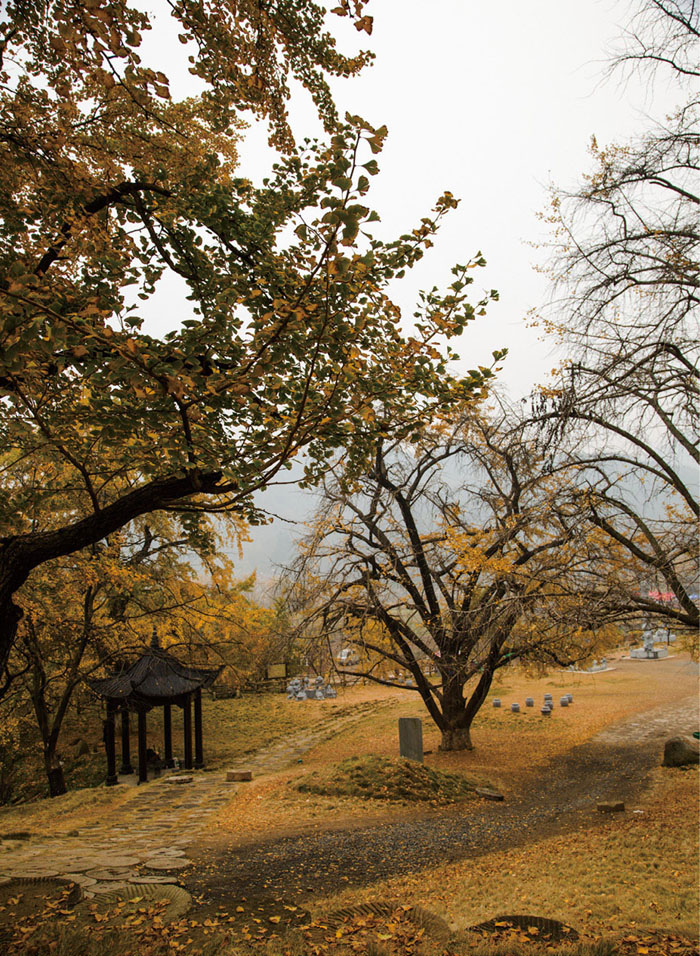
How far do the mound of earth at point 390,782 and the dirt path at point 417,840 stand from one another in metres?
0.70

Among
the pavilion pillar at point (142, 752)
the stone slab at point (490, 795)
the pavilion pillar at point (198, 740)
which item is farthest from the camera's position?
the pavilion pillar at point (198, 740)

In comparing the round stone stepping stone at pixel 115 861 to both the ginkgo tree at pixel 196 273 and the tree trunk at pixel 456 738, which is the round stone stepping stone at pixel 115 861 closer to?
the ginkgo tree at pixel 196 273

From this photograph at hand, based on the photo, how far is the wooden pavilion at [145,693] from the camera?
1402 centimetres

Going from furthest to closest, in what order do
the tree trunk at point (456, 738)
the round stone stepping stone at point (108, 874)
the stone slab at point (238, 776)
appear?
the tree trunk at point (456, 738) → the stone slab at point (238, 776) → the round stone stepping stone at point (108, 874)

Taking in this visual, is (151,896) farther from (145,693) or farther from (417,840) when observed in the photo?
(145,693)

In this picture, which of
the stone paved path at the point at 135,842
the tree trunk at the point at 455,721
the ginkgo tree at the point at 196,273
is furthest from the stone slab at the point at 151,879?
the tree trunk at the point at 455,721

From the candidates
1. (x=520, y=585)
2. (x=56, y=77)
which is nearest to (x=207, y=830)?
(x=520, y=585)

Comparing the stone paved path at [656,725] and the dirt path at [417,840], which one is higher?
the dirt path at [417,840]

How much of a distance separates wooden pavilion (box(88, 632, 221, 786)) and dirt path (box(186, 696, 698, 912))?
687 centimetres

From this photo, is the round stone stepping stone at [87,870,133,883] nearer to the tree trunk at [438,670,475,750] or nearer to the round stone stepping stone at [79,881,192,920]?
the round stone stepping stone at [79,881,192,920]

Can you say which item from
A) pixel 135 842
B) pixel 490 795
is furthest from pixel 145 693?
pixel 490 795

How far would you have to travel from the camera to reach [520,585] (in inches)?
405

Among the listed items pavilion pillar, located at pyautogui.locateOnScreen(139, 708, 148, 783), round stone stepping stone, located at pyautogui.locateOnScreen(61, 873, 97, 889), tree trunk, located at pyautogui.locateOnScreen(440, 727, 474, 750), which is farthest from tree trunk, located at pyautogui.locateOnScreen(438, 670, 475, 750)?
round stone stepping stone, located at pyautogui.locateOnScreen(61, 873, 97, 889)

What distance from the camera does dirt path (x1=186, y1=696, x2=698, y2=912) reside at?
5797 millimetres
